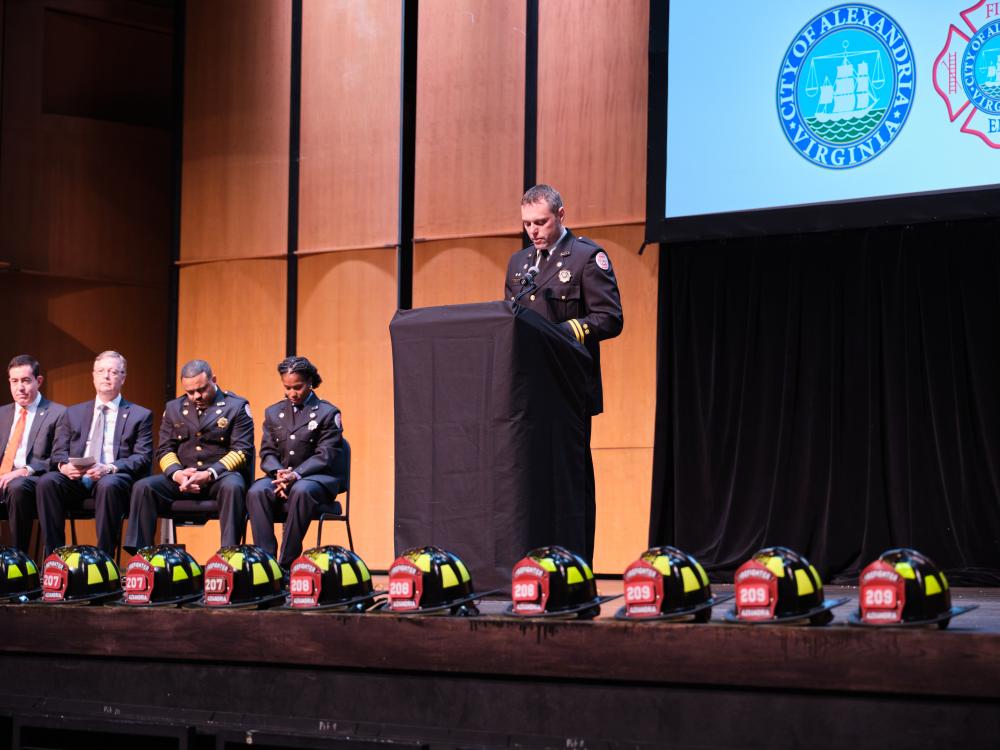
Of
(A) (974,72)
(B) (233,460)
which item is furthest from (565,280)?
(A) (974,72)

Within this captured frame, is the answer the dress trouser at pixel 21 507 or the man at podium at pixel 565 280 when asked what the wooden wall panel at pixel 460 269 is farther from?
the man at podium at pixel 565 280

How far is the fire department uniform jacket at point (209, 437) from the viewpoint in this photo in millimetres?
5461

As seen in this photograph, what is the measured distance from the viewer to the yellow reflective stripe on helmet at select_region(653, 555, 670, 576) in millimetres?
2318

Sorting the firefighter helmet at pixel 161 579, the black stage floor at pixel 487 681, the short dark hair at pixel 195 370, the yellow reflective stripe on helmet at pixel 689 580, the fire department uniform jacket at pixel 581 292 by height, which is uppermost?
the fire department uniform jacket at pixel 581 292

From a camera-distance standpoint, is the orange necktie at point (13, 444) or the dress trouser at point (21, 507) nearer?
the dress trouser at point (21, 507)

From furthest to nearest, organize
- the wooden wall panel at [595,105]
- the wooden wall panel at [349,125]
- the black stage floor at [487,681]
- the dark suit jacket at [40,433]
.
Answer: the wooden wall panel at [349,125] → the wooden wall panel at [595,105] → the dark suit jacket at [40,433] → the black stage floor at [487,681]

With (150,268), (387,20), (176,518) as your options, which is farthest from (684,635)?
(150,268)

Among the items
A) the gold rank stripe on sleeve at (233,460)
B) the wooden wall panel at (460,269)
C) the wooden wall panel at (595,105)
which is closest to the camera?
the gold rank stripe on sleeve at (233,460)

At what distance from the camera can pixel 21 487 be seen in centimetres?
527

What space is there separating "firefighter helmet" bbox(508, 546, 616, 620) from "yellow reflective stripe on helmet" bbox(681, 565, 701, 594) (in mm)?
205

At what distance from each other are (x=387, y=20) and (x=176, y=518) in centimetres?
328

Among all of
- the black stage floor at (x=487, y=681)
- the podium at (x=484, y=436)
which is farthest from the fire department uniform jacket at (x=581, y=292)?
the black stage floor at (x=487, y=681)

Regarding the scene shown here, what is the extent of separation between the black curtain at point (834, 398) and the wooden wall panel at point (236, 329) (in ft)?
7.82

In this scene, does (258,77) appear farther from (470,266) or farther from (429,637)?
(429,637)
